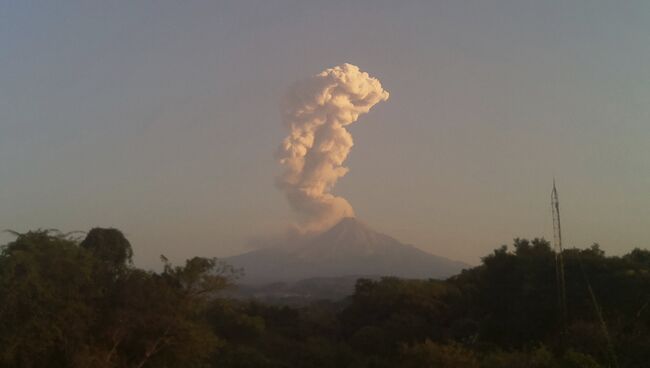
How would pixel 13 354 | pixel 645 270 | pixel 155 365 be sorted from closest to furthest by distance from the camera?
pixel 13 354 → pixel 155 365 → pixel 645 270

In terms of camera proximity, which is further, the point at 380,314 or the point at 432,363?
the point at 380,314

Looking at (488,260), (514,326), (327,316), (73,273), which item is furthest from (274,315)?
(73,273)

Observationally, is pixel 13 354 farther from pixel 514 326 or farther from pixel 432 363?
pixel 514 326

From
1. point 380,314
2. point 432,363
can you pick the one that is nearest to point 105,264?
point 432,363

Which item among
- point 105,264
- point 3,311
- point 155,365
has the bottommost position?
point 155,365

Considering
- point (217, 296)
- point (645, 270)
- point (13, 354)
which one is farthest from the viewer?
point (645, 270)

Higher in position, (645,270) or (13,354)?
(645,270)
